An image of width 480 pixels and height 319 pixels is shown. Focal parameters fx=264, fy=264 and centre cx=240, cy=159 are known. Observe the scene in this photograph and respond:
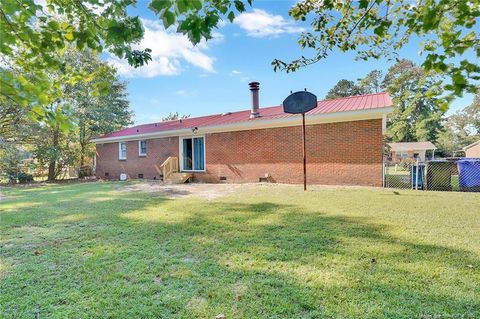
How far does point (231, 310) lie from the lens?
2217 millimetres

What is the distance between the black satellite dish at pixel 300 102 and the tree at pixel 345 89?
113ft

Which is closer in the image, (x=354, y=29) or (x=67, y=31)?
(x=67, y=31)

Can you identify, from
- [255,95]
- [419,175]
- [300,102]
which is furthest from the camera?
[255,95]

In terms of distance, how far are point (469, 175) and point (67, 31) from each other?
37.2 feet

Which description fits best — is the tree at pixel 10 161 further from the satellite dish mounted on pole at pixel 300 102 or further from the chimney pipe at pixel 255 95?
the satellite dish mounted on pole at pixel 300 102

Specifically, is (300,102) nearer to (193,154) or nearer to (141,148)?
(193,154)

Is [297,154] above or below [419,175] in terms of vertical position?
A: above

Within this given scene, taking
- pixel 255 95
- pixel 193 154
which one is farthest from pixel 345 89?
pixel 193 154

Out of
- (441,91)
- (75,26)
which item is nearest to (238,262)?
(441,91)

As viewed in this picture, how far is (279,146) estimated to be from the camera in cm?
1133

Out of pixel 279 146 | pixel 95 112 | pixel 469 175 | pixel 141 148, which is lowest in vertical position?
pixel 469 175

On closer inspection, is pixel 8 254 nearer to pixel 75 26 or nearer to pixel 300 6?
pixel 75 26

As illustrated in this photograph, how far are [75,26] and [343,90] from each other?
4493cm

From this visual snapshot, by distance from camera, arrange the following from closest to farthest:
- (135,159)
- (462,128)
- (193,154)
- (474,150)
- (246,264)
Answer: (246,264) < (193,154) < (135,159) < (474,150) < (462,128)
